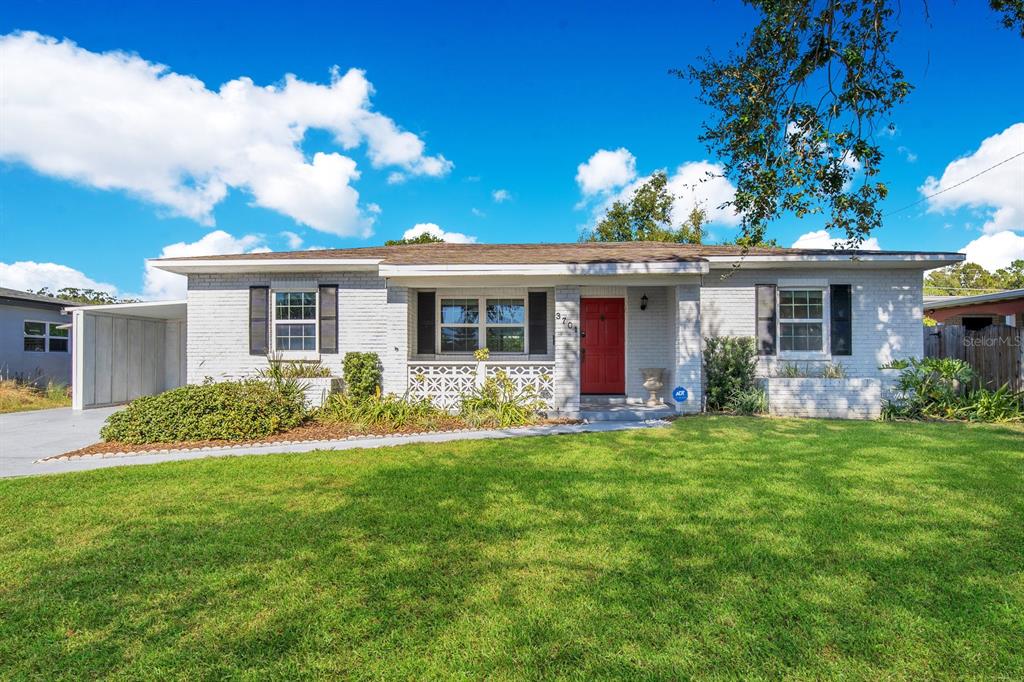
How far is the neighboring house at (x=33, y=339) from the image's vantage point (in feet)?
50.4

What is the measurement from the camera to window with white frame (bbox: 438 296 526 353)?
1120 centimetres

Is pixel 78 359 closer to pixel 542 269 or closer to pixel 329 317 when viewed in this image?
pixel 329 317

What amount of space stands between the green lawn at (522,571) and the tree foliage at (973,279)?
1599 inches

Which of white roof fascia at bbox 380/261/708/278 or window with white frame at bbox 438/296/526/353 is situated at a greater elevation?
white roof fascia at bbox 380/261/708/278

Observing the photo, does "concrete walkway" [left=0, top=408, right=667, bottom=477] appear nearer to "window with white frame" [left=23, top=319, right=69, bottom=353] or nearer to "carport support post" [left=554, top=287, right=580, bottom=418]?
"carport support post" [left=554, top=287, right=580, bottom=418]

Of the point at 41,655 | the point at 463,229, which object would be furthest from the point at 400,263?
the point at 463,229

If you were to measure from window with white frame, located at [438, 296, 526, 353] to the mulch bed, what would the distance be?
2.52 metres

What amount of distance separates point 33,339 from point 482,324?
16141 mm

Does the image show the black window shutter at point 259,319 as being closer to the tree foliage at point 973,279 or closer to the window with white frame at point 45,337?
the window with white frame at point 45,337

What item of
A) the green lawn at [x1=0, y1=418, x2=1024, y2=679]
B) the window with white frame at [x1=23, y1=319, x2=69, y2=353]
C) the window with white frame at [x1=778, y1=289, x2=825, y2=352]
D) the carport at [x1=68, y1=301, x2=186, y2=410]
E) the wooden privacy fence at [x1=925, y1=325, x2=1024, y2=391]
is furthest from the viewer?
the window with white frame at [x1=23, y1=319, x2=69, y2=353]

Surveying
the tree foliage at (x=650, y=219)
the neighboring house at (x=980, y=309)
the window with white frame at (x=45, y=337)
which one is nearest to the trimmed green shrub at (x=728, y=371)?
the neighboring house at (x=980, y=309)

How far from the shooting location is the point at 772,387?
9.99 metres

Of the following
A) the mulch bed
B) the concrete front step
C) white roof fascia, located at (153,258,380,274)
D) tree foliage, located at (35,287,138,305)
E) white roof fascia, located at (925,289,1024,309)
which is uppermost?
tree foliage, located at (35,287,138,305)

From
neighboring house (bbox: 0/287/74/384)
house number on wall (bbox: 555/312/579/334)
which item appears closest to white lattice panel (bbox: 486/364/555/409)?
house number on wall (bbox: 555/312/579/334)
